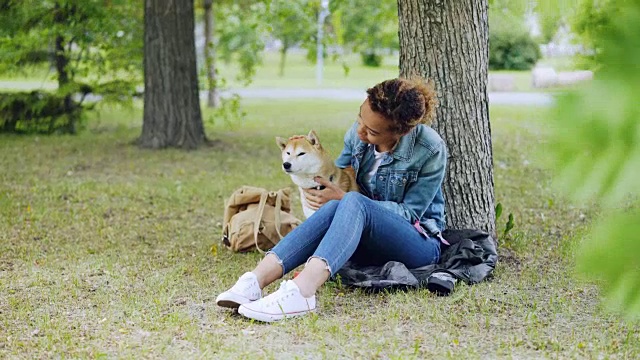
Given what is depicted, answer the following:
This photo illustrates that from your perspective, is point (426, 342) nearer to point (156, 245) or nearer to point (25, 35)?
point (156, 245)

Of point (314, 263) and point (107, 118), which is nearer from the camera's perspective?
point (314, 263)

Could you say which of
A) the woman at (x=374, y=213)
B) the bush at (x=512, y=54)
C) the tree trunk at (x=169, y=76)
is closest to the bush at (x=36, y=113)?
the tree trunk at (x=169, y=76)

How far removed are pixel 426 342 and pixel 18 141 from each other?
8.89m

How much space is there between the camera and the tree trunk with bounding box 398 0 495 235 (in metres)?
4.91

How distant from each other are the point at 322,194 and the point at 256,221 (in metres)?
0.93

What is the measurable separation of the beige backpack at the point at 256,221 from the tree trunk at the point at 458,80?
3.31 ft

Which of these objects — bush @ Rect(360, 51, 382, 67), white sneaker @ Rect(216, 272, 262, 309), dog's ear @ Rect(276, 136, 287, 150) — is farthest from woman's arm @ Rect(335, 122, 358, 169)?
bush @ Rect(360, 51, 382, 67)

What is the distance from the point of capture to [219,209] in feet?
23.0

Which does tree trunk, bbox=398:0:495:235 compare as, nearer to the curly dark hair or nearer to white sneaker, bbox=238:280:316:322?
the curly dark hair

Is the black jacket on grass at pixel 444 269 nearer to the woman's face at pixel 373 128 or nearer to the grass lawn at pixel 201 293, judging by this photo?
the grass lawn at pixel 201 293

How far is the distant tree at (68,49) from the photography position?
11.2 metres

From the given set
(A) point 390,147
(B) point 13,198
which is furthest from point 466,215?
(B) point 13,198

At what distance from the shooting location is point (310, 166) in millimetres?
4324

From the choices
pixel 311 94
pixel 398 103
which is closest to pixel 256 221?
pixel 398 103
